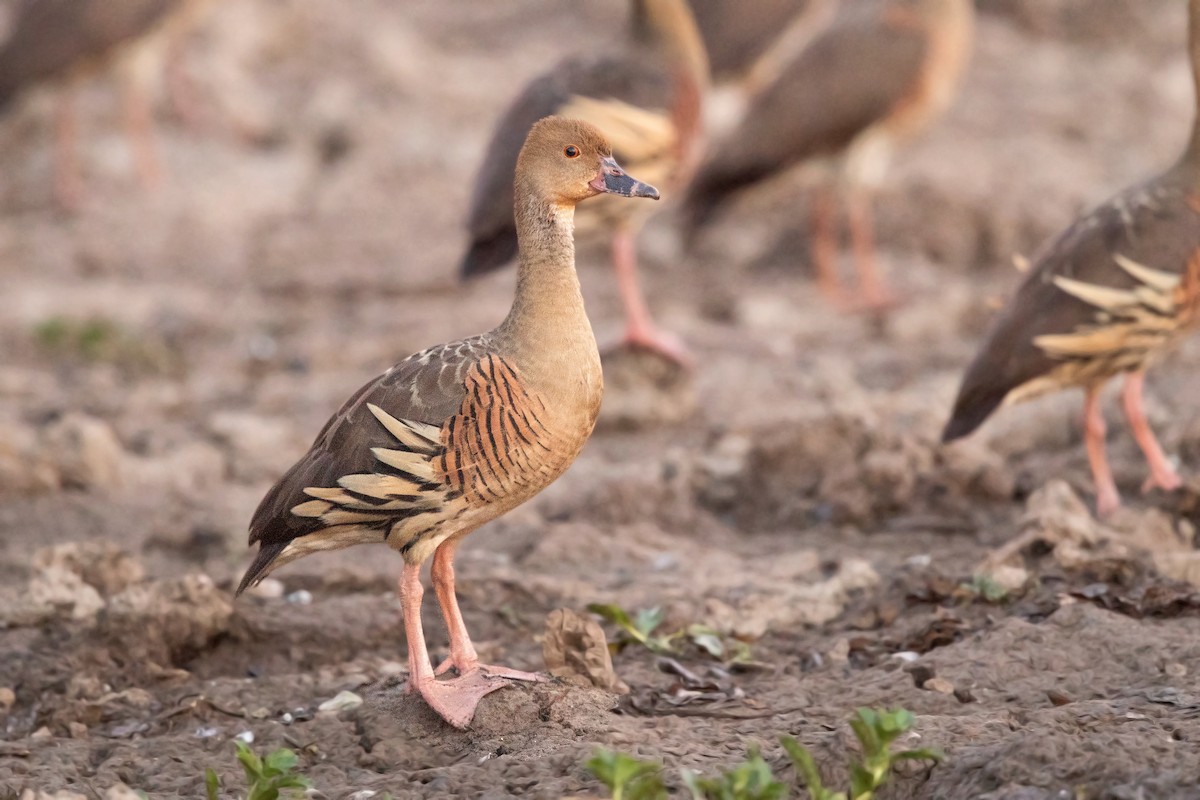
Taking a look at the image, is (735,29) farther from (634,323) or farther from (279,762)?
(279,762)

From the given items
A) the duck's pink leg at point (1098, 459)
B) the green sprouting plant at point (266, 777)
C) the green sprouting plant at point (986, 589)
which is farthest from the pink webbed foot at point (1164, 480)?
the green sprouting plant at point (266, 777)

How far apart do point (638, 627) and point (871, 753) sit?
155 cm

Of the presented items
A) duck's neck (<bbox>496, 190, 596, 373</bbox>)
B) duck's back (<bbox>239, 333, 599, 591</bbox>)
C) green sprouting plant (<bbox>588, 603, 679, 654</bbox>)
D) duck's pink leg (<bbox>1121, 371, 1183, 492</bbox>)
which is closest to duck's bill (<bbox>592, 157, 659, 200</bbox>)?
duck's neck (<bbox>496, 190, 596, 373</bbox>)

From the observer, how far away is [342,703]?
493cm

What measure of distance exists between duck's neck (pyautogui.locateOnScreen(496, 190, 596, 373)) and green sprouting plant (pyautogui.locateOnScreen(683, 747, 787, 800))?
54.2 inches

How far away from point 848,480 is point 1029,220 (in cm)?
481

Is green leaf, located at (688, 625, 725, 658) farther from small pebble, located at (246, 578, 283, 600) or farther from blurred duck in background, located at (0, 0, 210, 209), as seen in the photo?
blurred duck in background, located at (0, 0, 210, 209)

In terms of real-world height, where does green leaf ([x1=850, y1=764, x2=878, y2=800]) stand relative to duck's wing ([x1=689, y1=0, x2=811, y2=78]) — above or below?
below

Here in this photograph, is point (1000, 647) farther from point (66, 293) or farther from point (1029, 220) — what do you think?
point (66, 293)

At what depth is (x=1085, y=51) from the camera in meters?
15.0

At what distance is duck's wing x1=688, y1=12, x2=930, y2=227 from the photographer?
1044 centimetres

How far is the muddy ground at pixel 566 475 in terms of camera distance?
4609 mm

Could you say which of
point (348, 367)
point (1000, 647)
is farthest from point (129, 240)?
point (1000, 647)

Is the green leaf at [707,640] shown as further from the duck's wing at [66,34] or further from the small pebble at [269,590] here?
the duck's wing at [66,34]
